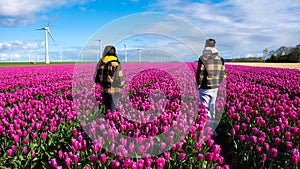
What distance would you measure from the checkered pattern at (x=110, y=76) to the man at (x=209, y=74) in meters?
1.81

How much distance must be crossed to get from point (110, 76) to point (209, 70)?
2248mm

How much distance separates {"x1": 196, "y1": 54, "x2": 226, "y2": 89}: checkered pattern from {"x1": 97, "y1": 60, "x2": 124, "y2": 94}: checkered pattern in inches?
71.9

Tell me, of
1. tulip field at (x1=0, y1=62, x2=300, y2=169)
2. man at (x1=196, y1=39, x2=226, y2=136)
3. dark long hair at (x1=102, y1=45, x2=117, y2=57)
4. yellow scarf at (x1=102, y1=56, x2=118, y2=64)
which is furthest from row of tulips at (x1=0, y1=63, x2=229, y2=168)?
dark long hair at (x1=102, y1=45, x2=117, y2=57)

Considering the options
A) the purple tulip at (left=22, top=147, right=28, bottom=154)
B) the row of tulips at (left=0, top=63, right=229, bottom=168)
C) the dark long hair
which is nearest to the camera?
the row of tulips at (left=0, top=63, right=229, bottom=168)

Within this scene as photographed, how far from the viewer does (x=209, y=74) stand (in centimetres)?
635

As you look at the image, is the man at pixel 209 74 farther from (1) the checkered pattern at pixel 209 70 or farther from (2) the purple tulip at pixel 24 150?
(2) the purple tulip at pixel 24 150

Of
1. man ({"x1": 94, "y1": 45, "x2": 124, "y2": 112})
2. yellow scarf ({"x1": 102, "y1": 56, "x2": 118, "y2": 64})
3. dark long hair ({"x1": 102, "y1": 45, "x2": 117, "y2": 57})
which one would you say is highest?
dark long hair ({"x1": 102, "y1": 45, "x2": 117, "y2": 57})

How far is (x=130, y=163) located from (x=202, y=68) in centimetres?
372

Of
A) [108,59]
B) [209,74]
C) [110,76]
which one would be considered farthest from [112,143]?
[209,74]

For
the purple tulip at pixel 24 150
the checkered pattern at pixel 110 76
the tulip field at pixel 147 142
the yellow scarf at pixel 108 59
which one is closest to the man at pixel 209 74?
the tulip field at pixel 147 142

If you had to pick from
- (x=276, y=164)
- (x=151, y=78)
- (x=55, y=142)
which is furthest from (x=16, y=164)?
(x=151, y=78)

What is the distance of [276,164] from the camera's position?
154 inches

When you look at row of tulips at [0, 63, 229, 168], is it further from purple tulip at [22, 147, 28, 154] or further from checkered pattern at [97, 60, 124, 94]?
checkered pattern at [97, 60, 124, 94]

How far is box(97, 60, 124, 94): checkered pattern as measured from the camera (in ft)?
20.6
